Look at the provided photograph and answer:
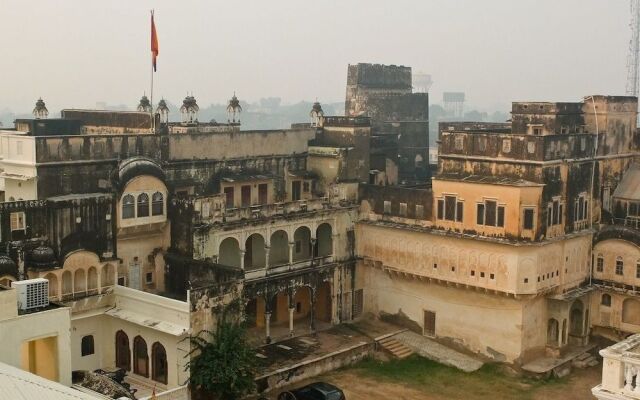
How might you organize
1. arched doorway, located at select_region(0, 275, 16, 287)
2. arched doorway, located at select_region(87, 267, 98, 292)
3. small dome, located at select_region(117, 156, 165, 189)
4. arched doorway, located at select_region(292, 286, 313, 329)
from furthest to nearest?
arched doorway, located at select_region(292, 286, 313, 329) → small dome, located at select_region(117, 156, 165, 189) → arched doorway, located at select_region(87, 267, 98, 292) → arched doorway, located at select_region(0, 275, 16, 287)

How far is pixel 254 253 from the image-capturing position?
45.0m

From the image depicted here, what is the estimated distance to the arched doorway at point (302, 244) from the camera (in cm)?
4694

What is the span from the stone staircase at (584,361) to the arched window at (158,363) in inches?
793

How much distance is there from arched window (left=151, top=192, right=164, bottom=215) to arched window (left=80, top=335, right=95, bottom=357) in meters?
6.34

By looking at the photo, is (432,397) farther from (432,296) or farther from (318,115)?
(318,115)

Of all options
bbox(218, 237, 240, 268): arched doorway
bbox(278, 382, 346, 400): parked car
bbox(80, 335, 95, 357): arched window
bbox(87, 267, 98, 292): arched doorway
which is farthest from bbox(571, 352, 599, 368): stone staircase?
bbox(87, 267, 98, 292): arched doorway

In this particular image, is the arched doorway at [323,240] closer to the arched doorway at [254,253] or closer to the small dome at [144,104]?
the arched doorway at [254,253]

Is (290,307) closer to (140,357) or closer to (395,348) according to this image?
(395,348)

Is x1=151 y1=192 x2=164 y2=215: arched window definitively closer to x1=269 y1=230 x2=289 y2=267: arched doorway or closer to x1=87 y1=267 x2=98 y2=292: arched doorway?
x1=87 y1=267 x2=98 y2=292: arched doorway

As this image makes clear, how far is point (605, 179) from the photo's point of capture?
1778 inches

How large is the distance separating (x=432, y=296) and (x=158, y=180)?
51.8 feet

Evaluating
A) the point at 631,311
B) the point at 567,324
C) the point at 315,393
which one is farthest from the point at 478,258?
the point at 315,393

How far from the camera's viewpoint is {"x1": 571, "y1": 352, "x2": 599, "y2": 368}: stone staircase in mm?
41628

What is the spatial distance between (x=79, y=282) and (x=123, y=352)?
3.78 meters
